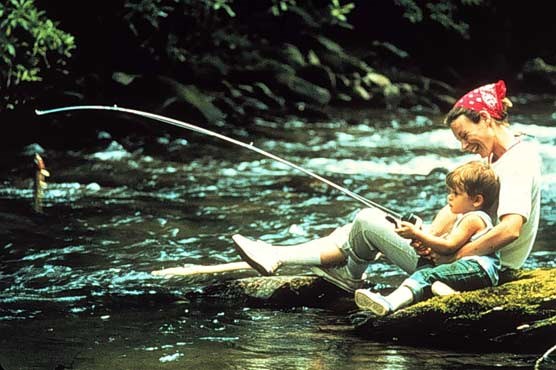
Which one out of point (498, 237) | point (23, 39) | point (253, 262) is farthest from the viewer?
point (23, 39)

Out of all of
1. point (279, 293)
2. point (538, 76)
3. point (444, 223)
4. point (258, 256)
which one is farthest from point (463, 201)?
point (538, 76)

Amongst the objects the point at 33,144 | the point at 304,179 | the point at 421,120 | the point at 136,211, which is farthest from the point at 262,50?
the point at 136,211

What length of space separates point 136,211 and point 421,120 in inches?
323

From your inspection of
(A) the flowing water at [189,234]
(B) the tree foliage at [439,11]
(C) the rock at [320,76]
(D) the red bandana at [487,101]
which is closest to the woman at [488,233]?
(D) the red bandana at [487,101]

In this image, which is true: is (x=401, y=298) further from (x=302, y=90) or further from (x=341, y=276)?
(x=302, y=90)

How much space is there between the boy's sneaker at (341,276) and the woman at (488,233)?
0.25ft

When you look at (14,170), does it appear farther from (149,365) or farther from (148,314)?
(149,365)

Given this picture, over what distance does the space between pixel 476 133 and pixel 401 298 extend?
2.74 feet

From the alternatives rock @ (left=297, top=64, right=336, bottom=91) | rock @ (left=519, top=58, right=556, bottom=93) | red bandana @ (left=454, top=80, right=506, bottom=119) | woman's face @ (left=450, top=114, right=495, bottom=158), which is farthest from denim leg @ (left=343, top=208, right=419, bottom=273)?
rock @ (left=519, top=58, right=556, bottom=93)

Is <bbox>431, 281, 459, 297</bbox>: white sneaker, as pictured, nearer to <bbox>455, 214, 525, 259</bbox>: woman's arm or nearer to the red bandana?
<bbox>455, 214, 525, 259</bbox>: woman's arm

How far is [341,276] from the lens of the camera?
5648mm

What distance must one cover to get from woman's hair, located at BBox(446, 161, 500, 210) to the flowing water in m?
0.74

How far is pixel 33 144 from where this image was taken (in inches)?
488

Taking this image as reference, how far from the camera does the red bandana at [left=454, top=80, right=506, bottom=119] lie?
482 centimetres
